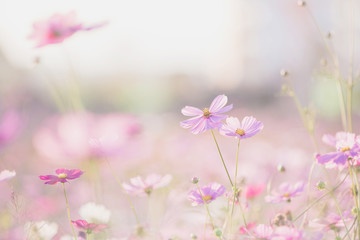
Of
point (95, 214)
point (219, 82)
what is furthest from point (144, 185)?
point (219, 82)

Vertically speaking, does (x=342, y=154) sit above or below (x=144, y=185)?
above

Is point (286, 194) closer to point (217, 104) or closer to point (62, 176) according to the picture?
point (217, 104)

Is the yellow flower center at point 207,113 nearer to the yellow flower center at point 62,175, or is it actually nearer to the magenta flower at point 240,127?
the magenta flower at point 240,127

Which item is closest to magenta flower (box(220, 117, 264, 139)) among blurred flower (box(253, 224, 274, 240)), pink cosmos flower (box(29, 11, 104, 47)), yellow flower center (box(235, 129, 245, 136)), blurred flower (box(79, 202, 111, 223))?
yellow flower center (box(235, 129, 245, 136))

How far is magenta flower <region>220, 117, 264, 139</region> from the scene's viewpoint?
0.59 m

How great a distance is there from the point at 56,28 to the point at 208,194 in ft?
1.43

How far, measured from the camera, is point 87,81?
12055mm

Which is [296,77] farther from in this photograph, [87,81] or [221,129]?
[221,129]

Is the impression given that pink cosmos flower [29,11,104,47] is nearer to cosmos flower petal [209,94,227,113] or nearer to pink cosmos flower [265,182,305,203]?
cosmos flower petal [209,94,227,113]

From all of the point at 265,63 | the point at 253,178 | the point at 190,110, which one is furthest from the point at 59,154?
the point at 265,63

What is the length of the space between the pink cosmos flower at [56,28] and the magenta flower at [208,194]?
0.35 m

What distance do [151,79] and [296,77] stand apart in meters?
5.79

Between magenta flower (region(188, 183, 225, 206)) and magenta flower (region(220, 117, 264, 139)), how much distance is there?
0.24 feet

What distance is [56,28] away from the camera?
0.87 meters
